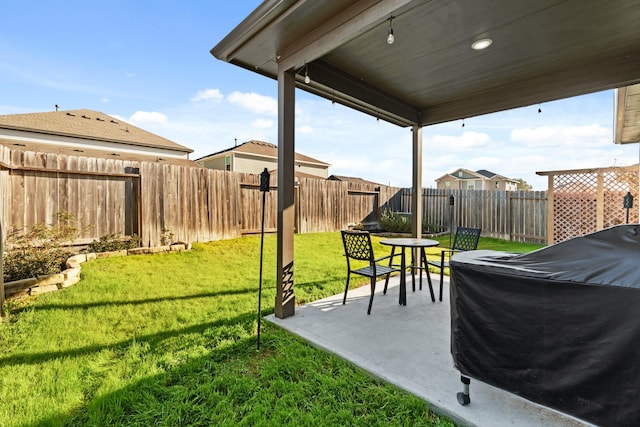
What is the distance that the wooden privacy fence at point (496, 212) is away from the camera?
8.56 meters

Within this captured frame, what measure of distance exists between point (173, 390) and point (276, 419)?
78 centimetres

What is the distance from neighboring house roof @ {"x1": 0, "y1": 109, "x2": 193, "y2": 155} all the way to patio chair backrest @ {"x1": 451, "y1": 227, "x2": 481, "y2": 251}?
45.2 feet

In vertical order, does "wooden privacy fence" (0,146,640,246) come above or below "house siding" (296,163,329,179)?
below

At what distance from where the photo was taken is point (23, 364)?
2.22m

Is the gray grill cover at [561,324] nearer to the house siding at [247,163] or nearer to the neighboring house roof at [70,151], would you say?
the neighboring house roof at [70,151]

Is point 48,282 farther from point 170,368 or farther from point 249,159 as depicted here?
point 249,159

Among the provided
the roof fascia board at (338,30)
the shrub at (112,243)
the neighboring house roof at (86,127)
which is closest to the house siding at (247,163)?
the neighboring house roof at (86,127)

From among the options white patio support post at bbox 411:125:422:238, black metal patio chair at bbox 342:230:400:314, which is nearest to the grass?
black metal patio chair at bbox 342:230:400:314

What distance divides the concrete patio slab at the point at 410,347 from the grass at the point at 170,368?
0.13m

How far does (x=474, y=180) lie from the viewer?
27.8m

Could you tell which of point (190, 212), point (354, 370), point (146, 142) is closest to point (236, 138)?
point (146, 142)

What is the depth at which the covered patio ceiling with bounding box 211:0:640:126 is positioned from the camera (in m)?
2.35

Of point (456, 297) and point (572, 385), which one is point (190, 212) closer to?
point (456, 297)

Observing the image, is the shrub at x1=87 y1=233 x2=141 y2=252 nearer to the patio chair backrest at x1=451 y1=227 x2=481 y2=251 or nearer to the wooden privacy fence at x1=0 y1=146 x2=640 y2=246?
the wooden privacy fence at x1=0 y1=146 x2=640 y2=246
